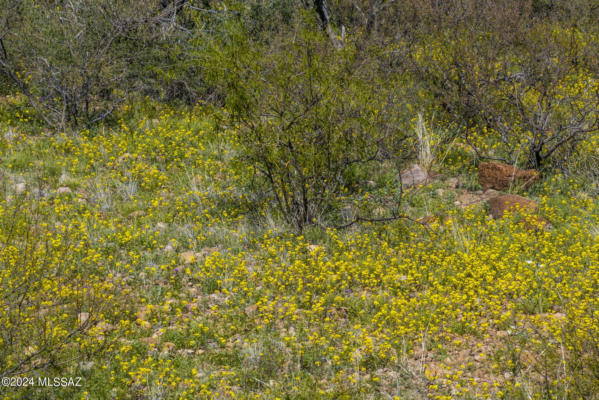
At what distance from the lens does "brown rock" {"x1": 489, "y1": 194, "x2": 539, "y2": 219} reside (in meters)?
6.30

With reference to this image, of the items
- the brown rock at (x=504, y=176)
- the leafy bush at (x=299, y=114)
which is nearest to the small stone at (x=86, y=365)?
the leafy bush at (x=299, y=114)

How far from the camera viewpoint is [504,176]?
7.20 metres

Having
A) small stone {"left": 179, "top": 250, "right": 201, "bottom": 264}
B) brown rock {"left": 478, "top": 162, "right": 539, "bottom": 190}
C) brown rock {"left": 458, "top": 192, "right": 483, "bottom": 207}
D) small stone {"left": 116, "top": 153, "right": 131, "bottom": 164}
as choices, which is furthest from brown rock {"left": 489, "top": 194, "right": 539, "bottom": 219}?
small stone {"left": 116, "top": 153, "right": 131, "bottom": 164}

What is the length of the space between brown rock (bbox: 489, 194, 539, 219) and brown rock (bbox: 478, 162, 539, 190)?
0.65 meters

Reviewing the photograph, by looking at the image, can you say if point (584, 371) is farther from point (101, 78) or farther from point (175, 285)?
point (101, 78)

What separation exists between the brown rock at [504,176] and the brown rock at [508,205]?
0.65 m

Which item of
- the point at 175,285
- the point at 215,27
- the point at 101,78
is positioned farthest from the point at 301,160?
the point at 215,27

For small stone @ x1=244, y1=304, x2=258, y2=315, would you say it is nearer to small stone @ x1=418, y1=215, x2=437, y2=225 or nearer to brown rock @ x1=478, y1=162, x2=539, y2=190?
small stone @ x1=418, y1=215, x2=437, y2=225

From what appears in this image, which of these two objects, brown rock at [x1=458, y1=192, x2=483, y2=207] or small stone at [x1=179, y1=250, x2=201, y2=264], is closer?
small stone at [x1=179, y1=250, x2=201, y2=264]

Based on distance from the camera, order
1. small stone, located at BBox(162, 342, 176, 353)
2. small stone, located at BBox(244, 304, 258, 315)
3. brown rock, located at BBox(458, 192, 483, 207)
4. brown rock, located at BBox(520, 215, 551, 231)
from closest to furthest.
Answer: small stone, located at BBox(162, 342, 176, 353) → small stone, located at BBox(244, 304, 258, 315) → brown rock, located at BBox(520, 215, 551, 231) → brown rock, located at BBox(458, 192, 483, 207)

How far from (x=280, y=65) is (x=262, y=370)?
3545 mm

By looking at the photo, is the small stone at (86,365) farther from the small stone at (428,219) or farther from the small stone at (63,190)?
the small stone at (428,219)

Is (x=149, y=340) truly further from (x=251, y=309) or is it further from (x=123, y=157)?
(x=123, y=157)

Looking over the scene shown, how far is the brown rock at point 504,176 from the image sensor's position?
23.6ft
